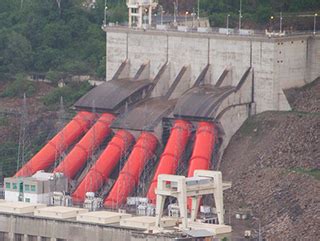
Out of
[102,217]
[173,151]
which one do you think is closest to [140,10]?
[173,151]

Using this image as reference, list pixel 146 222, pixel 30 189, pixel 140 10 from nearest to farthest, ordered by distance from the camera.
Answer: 1. pixel 146 222
2. pixel 30 189
3. pixel 140 10

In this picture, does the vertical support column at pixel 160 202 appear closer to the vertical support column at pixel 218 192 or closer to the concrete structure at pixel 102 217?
the vertical support column at pixel 218 192

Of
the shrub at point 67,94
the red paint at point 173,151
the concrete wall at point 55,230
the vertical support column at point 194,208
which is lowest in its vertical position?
the concrete wall at point 55,230

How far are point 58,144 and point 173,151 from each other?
7.19 meters

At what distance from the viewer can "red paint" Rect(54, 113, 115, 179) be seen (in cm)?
12100

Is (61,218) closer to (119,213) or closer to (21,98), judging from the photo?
(119,213)

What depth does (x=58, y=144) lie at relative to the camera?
12294 centimetres

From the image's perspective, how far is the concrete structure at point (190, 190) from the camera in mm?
106438

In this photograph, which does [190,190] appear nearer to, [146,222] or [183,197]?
[183,197]

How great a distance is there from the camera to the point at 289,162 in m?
116

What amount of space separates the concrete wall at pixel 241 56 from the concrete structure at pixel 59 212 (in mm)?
13890

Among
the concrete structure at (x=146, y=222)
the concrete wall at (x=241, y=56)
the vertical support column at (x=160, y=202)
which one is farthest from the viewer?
the concrete wall at (x=241, y=56)

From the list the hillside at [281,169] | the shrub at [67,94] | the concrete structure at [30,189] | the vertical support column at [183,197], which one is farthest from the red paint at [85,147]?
the vertical support column at [183,197]

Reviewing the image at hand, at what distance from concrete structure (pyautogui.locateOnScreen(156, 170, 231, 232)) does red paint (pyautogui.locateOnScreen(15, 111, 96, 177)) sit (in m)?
14.4
